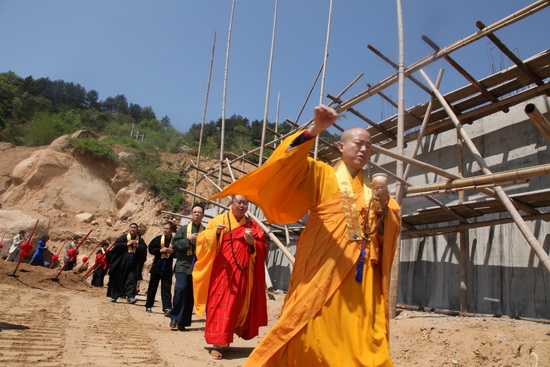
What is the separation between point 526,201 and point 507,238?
0.98 meters

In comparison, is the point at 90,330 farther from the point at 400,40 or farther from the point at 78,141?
the point at 78,141

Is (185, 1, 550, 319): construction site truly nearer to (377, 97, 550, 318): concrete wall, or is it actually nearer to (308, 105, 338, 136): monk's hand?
(377, 97, 550, 318): concrete wall

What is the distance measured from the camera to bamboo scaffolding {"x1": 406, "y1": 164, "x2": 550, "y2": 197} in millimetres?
3543

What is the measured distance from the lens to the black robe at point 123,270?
30.0 ft

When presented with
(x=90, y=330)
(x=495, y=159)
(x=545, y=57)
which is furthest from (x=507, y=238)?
(x=90, y=330)

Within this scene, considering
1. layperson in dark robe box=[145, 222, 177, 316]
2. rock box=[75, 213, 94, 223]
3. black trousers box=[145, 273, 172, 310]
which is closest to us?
black trousers box=[145, 273, 172, 310]

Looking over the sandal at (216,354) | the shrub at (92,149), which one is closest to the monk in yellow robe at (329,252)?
the sandal at (216,354)

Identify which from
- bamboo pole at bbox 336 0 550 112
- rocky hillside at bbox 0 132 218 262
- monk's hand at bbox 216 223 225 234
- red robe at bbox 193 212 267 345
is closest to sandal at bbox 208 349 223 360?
red robe at bbox 193 212 267 345

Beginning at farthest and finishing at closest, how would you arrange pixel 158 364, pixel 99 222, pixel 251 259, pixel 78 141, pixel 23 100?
pixel 23 100 < pixel 78 141 < pixel 99 222 < pixel 251 259 < pixel 158 364

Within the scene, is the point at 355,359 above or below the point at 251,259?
below

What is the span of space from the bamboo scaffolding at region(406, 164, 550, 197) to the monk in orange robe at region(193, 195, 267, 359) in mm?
1967

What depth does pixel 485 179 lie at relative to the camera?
12.8 ft

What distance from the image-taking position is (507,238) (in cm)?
598

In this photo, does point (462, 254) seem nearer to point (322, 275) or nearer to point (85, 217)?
point (322, 275)
